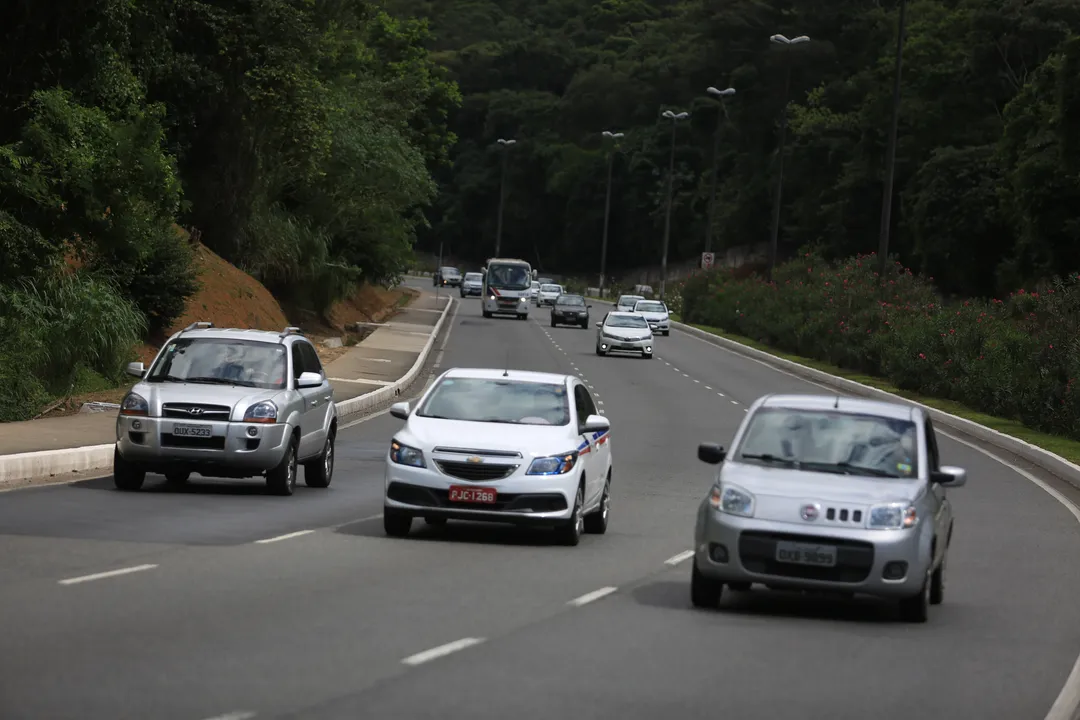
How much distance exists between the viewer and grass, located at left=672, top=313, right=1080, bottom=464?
32.0 metres

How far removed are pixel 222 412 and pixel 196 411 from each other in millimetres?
275

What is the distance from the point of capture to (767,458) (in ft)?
41.9

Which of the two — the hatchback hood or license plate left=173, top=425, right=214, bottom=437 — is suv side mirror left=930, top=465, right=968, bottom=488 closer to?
the hatchback hood

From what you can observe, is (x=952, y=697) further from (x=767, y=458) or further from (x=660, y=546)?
(x=660, y=546)

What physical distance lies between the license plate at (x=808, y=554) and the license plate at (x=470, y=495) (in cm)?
406

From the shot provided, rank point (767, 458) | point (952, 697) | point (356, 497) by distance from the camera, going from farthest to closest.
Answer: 1. point (356, 497)
2. point (767, 458)
3. point (952, 697)

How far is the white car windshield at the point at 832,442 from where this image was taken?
12711mm

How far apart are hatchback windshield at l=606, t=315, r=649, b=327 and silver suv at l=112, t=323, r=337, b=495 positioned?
3757 centimetres

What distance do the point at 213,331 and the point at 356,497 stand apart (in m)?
2.53

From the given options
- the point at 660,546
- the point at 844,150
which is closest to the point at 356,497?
the point at 660,546

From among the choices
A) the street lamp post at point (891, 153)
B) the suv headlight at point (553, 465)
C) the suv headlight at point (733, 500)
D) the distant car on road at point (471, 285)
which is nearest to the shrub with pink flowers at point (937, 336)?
the street lamp post at point (891, 153)

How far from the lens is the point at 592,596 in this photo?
42.0ft

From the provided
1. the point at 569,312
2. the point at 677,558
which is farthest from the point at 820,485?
the point at 569,312

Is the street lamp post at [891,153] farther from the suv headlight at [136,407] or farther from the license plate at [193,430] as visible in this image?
the suv headlight at [136,407]
